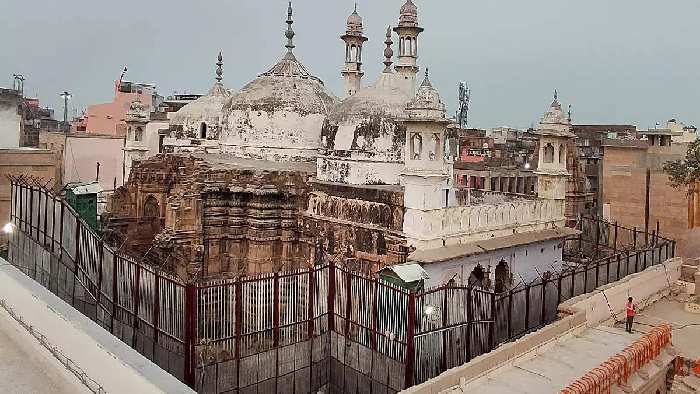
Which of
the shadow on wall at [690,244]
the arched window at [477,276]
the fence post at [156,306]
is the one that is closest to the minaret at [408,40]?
the arched window at [477,276]

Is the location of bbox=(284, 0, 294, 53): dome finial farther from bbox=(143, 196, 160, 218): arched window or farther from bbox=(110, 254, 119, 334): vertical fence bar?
bbox=(110, 254, 119, 334): vertical fence bar

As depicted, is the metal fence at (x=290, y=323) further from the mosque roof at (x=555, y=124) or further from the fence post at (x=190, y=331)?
the mosque roof at (x=555, y=124)

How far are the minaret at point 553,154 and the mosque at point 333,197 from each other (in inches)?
1.4

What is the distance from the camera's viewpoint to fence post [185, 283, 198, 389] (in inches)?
324

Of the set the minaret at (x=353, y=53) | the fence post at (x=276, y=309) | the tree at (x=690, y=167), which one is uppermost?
the minaret at (x=353, y=53)

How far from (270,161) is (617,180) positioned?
1492 cm

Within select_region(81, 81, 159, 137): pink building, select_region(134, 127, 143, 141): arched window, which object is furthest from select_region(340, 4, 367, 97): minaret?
select_region(81, 81, 159, 137): pink building

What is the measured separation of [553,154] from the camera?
17562 mm

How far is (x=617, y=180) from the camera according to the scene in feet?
87.1

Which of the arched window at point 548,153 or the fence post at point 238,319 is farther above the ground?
the arched window at point 548,153

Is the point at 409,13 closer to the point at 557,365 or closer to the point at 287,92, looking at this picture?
the point at 287,92

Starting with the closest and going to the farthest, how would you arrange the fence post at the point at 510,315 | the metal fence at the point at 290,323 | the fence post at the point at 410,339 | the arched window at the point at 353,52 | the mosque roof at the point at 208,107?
the fence post at the point at 410,339, the metal fence at the point at 290,323, the fence post at the point at 510,315, the mosque roof at the point at 208,107, the arched window at the point at 353,52

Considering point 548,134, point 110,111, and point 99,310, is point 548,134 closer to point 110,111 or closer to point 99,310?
point 99,310

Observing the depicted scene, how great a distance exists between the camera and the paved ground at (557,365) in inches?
320
